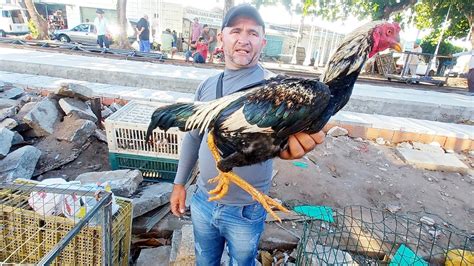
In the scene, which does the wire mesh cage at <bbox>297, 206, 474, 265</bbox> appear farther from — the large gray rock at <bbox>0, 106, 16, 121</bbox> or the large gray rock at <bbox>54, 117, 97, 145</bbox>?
the large gray rock at <bbox>0, 106, 16, 121</bbox>

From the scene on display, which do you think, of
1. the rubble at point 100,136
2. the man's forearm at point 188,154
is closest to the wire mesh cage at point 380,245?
the man's forearm at point 188,154

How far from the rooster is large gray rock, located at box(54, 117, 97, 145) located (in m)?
2.82

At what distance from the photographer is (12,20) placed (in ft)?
63.6

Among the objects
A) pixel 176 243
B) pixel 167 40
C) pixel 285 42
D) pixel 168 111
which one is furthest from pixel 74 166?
pixel 285 42

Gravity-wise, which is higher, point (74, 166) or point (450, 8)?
point (450, 8)

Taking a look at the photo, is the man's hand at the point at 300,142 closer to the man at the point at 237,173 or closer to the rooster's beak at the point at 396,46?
the man at the point at 237,173

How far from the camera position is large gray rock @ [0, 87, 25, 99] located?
5.03 meters

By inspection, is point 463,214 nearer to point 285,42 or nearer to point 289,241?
point 289,241

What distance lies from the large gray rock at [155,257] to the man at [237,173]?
830 mm

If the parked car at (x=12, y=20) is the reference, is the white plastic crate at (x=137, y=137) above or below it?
below

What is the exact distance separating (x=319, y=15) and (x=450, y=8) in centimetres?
789

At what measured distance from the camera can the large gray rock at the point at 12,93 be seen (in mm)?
5030

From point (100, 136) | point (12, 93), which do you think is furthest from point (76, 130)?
point (12, 93)

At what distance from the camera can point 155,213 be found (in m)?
3.14
